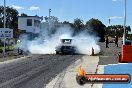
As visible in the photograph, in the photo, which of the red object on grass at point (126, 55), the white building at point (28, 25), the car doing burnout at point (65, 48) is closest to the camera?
the red object on grass at point (126, 55)

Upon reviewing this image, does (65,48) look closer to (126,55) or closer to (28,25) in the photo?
(126,55)

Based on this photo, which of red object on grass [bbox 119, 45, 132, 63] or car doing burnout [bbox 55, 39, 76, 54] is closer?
red object on grass [bbox 119, 45, 132, 63]

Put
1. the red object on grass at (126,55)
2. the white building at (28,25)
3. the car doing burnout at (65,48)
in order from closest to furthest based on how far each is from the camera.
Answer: the red object on grass at (126,55) → the car doing burnout at (65,48) → the white building at (28,25)

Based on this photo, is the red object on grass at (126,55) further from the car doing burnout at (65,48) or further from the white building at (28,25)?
the white building at (28,25)

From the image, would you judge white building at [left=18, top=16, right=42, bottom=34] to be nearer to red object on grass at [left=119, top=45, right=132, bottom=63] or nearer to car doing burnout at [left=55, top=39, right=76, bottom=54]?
car doing burnout at [left=55, top=39, right=76, bottom=54]

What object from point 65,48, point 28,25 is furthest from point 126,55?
point 28,25

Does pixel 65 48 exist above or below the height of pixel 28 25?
below

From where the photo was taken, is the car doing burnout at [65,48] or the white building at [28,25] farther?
the white building at [28,25]

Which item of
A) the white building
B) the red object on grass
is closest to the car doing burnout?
the red object on grass

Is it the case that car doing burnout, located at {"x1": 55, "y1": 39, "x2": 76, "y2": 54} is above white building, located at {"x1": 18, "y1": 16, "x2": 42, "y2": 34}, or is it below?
below

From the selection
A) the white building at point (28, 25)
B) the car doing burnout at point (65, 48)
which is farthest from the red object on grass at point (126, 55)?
the white building at point (28, 25)

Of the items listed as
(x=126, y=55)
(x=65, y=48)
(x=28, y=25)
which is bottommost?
(x=126, y=55)

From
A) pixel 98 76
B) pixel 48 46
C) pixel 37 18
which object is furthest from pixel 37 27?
pixel 98 76

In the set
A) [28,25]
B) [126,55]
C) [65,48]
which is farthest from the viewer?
[28,25]
